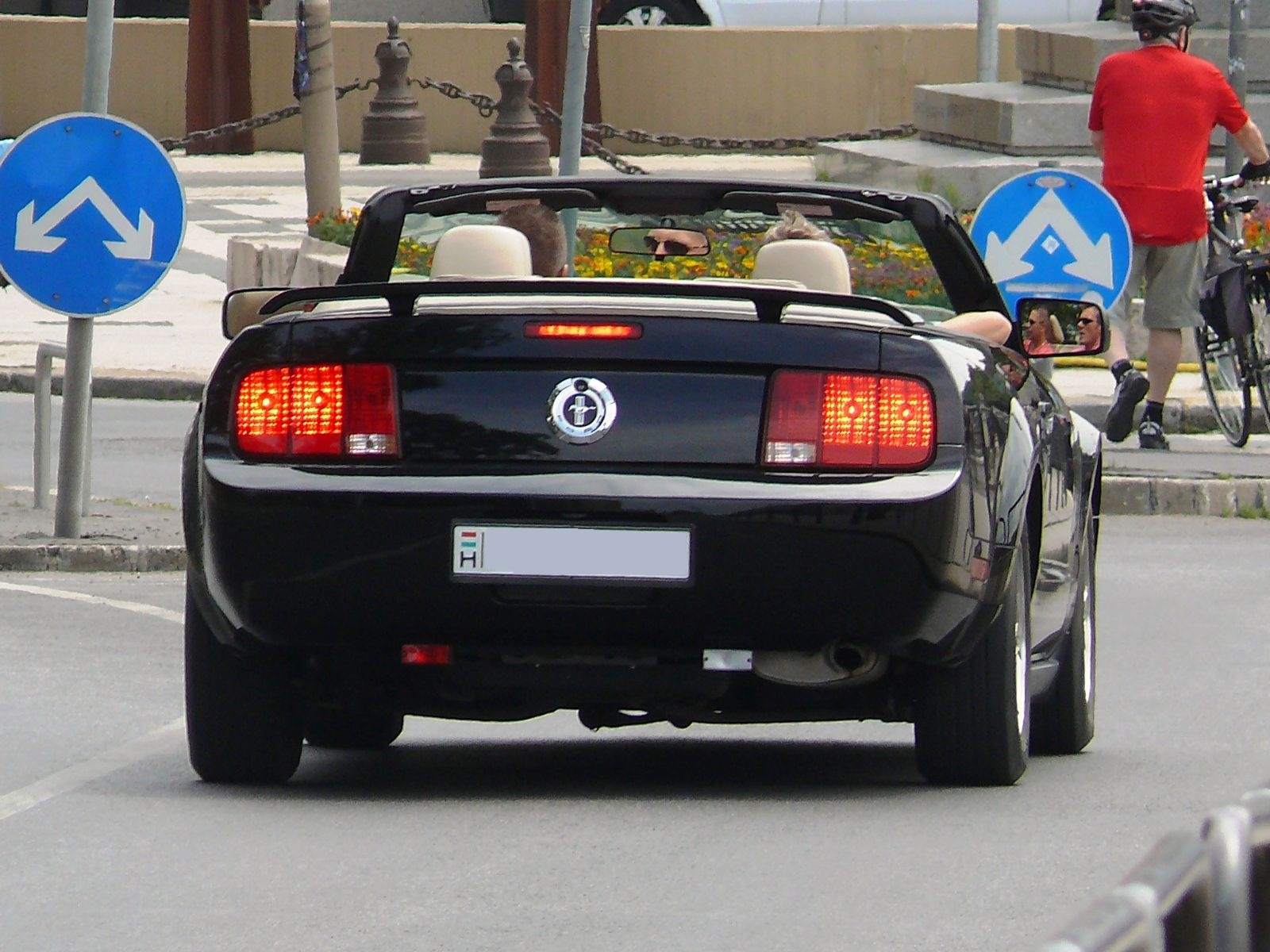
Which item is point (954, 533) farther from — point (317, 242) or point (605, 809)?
point (317, 242)

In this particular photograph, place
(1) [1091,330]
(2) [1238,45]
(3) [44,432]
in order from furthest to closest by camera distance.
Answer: (2) [1238,45] < (3) [44,432] < (1) [1091,330]

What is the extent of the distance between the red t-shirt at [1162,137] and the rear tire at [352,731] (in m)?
8.30

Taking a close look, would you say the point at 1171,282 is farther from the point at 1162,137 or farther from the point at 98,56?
the point at 98,56

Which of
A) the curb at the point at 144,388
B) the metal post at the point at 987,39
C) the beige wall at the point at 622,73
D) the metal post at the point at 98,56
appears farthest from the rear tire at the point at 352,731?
the beige wall at the point at 622,73

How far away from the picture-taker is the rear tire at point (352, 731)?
24.1 ft

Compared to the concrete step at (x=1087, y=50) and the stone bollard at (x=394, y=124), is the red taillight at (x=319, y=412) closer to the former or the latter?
the concrete step at (x=1087, y=50)

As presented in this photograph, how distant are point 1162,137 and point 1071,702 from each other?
8150 millimetres

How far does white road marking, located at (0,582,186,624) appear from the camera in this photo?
1026cm

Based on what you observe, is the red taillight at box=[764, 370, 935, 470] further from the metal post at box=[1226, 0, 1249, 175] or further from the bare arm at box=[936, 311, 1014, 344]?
the metal post at box=[1226, 0, 1249, 175]

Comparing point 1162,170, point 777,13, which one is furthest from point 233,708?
point 777,13

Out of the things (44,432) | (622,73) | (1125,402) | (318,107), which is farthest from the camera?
(622,73)

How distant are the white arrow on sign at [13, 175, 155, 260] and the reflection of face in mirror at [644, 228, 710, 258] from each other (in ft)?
14.3

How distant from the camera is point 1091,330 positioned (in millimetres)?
7402

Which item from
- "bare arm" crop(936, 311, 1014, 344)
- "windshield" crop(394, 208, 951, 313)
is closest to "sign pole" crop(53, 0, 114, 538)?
"bare arm" crop(936, 311, 1014, 344)
